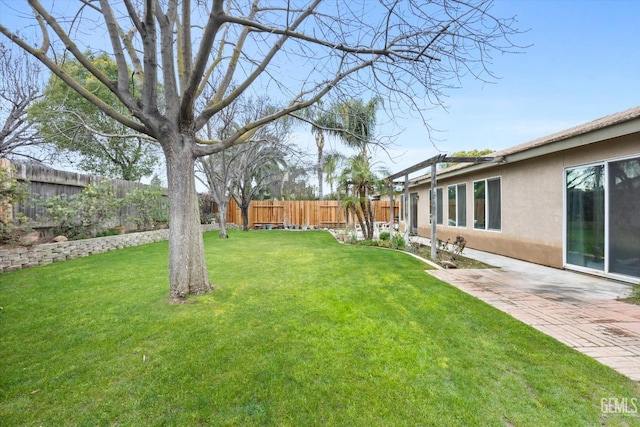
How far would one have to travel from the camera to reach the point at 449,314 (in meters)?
3.25

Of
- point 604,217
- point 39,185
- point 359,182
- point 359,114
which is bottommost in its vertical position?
point 604,217

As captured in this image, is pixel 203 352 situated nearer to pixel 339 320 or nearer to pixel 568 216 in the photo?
pixel 339 320

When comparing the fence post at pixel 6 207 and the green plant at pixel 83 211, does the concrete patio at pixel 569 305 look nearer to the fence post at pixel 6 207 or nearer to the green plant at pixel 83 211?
the fence post at pixel 6 207

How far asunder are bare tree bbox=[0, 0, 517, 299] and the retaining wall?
14.2 ft

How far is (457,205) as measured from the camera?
9227 mm

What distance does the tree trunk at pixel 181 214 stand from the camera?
12.0ft

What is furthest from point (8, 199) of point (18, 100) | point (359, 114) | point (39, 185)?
point (18, 100)

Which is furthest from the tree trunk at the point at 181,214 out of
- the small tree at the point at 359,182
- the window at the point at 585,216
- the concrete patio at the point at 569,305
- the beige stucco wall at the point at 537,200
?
the beige stucco wall at the point at 537,200

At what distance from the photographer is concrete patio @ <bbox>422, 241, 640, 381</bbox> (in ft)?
8.20

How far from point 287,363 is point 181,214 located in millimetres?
2455

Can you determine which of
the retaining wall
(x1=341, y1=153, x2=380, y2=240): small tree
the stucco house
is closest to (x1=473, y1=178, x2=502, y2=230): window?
the stucco house

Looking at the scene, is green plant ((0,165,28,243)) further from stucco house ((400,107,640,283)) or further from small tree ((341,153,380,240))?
stucco house ((400,107,640,283))

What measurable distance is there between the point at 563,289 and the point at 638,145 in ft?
8.20

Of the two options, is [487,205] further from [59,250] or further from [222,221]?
[59,250]
